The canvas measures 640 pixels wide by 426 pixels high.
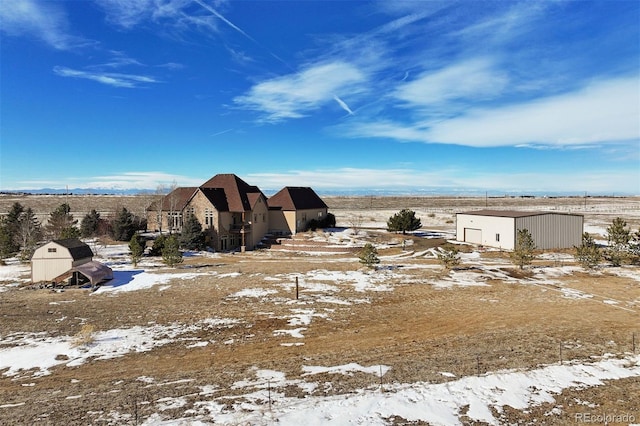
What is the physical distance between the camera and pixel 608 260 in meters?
34.8

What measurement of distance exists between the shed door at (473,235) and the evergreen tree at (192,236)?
33.0 m

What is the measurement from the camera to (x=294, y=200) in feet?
177

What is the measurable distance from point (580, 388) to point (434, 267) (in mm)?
22030

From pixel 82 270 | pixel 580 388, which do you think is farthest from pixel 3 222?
pixel 580 388

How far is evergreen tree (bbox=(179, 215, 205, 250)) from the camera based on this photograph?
4334cm

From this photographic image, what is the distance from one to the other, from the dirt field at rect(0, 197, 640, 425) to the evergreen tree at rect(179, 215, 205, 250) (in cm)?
1013

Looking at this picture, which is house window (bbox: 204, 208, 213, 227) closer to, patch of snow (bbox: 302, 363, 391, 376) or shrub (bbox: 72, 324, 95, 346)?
shrub (bbox: 72, 324, 95, 346)

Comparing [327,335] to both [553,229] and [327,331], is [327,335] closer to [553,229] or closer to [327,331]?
[327,331]

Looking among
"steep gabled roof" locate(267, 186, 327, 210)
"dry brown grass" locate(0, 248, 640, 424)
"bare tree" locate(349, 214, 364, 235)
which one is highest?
"steep gabled roof" locate(267, 186, 327, 210)

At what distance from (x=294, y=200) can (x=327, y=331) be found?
37.0 meters

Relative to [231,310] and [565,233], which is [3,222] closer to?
[231,310]

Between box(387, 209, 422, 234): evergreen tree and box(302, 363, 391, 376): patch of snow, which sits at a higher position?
box(387, 209, 422, 234): evergreen tree

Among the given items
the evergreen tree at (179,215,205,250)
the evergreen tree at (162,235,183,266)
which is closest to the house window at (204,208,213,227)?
the evergreen tree at (179,215,205,250)

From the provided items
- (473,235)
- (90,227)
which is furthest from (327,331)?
(90,227)
